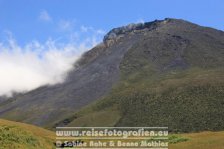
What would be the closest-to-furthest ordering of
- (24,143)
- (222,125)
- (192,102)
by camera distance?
(24,143), (222,125), (192,102)

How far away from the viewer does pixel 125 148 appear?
1422 inches

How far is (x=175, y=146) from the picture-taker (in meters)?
36.8

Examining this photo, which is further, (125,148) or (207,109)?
(207,109)

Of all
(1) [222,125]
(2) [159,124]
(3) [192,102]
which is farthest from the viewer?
(3) [192,102]

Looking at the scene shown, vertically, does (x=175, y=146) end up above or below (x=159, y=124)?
below

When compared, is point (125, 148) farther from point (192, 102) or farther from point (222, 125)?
point (192, 102)

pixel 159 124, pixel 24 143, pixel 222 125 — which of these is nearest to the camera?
pixel 24 143

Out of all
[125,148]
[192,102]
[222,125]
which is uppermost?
[192,102]

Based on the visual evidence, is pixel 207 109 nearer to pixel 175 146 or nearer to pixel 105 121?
pixel 105 121

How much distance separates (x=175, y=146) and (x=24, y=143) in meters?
11.5

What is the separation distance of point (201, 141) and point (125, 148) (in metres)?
5.98

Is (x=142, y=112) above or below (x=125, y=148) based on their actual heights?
above

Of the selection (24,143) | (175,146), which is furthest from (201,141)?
(24,143)

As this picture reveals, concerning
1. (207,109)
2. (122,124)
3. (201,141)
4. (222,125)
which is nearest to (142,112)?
(122,124)
